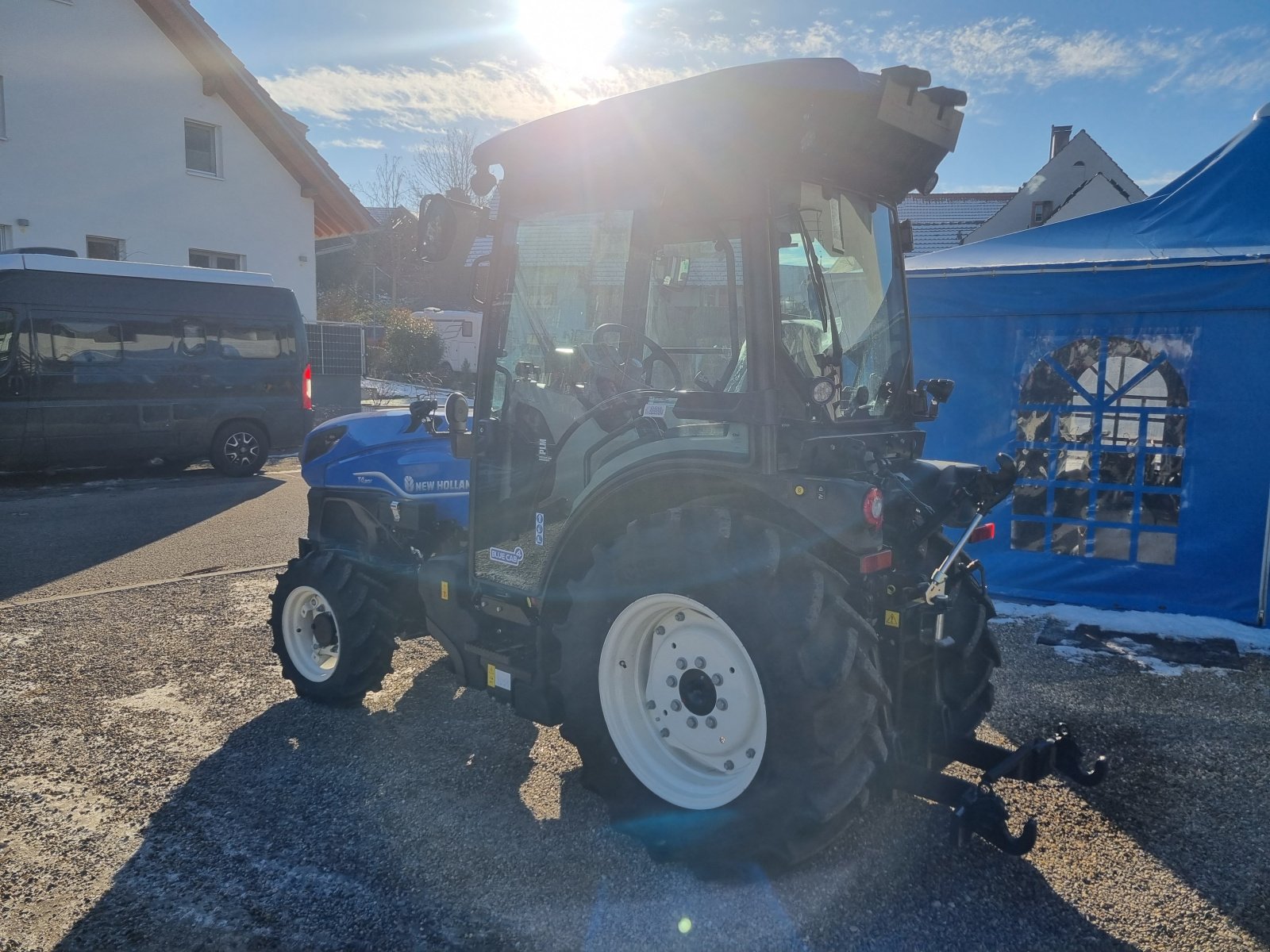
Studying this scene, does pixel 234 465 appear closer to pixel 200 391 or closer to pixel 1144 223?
pixel 200 391

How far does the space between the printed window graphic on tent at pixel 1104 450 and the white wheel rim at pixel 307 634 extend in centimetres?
507

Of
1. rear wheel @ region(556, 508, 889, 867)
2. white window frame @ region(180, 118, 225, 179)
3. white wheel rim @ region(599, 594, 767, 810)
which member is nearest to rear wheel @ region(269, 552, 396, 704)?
rear wheel @ region(556, 508, 889, 867)

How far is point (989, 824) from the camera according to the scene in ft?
8.91

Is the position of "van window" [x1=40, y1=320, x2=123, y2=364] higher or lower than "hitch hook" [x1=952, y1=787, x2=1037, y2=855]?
higher

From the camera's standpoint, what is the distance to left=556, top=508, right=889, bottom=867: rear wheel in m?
2.69

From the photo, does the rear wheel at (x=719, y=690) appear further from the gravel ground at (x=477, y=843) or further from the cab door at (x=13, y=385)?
the cab door at (x=13, y=385)

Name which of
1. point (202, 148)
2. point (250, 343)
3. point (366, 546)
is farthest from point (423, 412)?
point (202, 148)

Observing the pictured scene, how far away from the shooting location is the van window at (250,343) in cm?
1202

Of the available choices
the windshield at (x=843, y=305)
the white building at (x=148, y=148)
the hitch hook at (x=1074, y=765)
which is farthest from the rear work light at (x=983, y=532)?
the white building at (x=148, y=148)

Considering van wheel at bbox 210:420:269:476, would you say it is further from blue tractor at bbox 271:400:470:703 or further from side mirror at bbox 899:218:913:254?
side mirror at bbox 899:218:913:254

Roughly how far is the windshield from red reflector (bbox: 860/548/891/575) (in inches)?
20.6

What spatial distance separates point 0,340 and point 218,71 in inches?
369

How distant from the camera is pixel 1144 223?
283 inches

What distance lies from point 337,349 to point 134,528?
10610 millimetres
